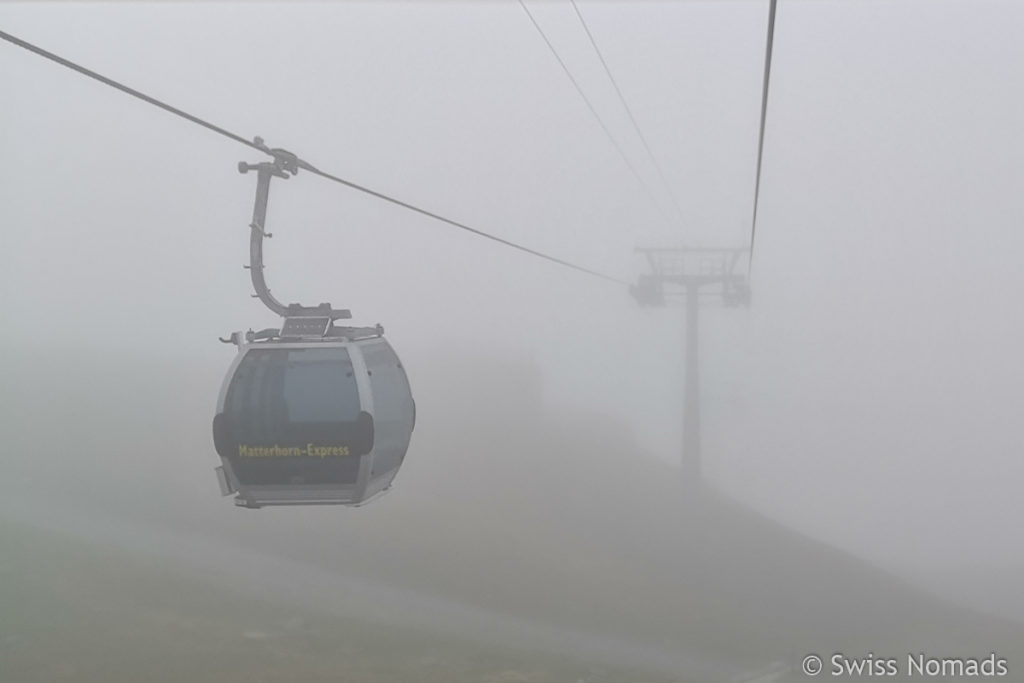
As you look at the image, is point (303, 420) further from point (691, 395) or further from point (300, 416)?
point (691, 395)

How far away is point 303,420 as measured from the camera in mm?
9336

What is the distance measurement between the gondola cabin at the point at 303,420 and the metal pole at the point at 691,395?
43.2 meters

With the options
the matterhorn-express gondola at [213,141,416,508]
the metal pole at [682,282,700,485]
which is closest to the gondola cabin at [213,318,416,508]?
the matterhorn-express gondola at [213,141,416,508]

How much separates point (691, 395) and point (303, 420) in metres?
56.5

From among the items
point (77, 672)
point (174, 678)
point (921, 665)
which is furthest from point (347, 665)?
point (921, 665)

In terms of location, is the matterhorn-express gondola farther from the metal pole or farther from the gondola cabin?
the metal pole

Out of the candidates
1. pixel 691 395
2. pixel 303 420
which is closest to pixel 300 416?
pixel 303 420

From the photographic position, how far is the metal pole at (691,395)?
51.4 m

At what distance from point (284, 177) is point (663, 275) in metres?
42.3

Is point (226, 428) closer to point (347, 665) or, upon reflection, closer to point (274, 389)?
point (274, 389)

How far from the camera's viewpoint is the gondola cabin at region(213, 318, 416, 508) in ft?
30.5

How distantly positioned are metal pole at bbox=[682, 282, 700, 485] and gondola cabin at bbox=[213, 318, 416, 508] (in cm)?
4322

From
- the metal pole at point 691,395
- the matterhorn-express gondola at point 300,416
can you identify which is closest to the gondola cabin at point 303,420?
the matterhorn-express gondola at point 300,416

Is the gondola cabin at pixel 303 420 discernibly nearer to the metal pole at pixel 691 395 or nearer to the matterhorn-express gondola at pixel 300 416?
the matterhorn-express gondola at pixel 300 416
